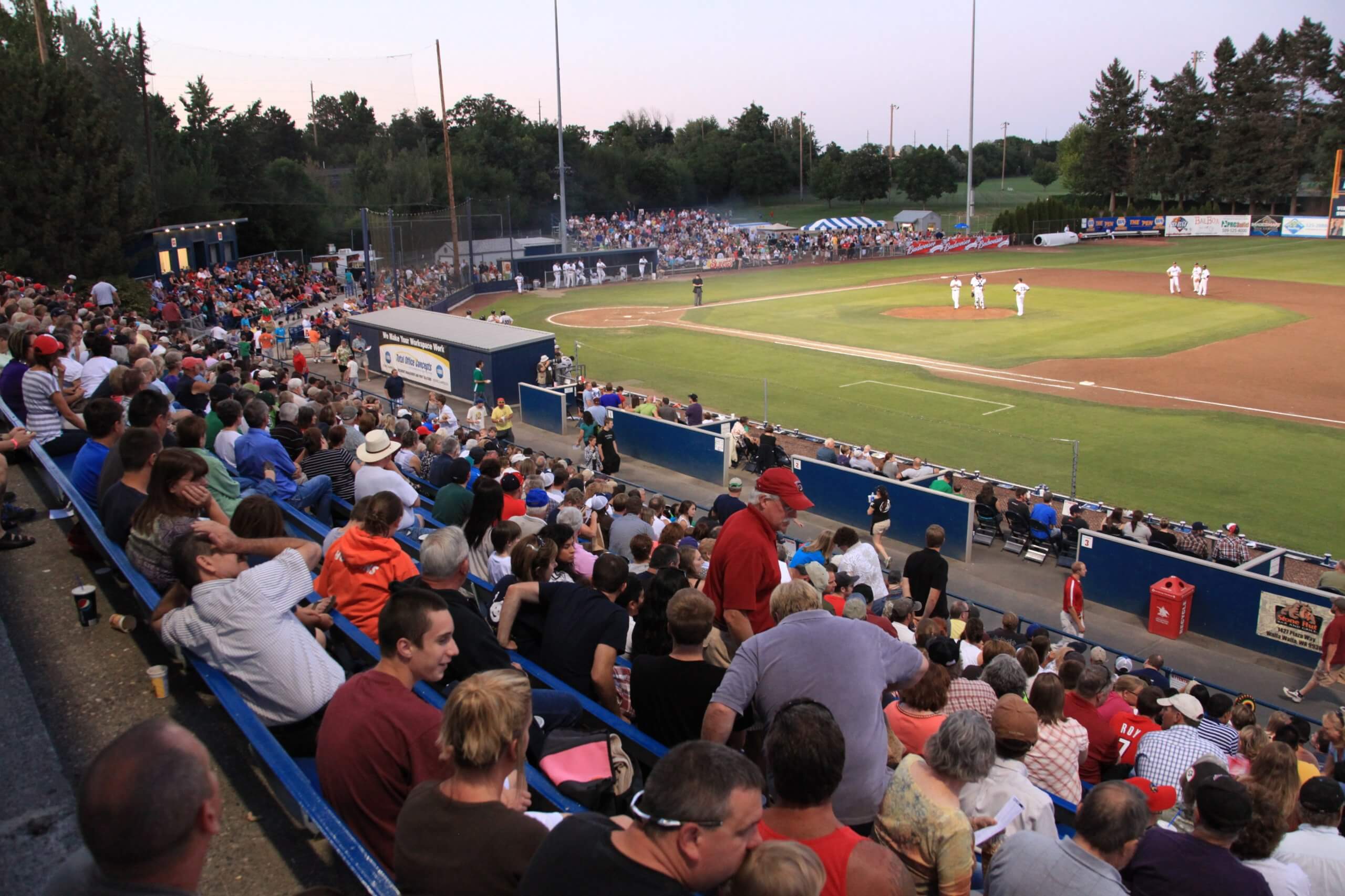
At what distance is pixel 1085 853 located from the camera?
3574mm

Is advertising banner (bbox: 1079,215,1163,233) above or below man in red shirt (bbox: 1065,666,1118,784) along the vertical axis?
above

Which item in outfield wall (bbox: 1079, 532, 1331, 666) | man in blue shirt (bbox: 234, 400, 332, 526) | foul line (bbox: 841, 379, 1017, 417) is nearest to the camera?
man in blue shirt (bbox: 234, 400, 332, 526)

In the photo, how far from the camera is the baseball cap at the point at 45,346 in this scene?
8.51 m

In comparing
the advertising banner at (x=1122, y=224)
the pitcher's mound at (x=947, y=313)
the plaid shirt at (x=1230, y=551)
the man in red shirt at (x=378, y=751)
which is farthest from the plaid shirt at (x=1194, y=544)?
the advertising banner at (x=1122, y=224)

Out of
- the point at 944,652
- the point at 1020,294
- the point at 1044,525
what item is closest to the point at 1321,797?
the point at 944,652

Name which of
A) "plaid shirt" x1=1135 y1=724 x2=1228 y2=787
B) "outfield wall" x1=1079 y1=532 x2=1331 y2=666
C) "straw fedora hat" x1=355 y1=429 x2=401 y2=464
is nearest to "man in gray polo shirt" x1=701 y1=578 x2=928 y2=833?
"plaid shirt" x1=1135 y1=724 x2=1228 y2=787

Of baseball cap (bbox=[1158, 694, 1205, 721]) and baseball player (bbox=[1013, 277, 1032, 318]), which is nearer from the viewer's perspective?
baseball cap (bbox=[1158, 694, 1205, 721])

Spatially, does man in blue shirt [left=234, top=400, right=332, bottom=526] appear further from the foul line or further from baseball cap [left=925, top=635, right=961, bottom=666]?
the foul line

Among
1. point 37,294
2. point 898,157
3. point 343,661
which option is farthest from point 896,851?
point 898,157

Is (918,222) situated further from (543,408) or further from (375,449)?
(375,449)

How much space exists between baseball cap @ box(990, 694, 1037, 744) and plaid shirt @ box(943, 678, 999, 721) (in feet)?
3.76

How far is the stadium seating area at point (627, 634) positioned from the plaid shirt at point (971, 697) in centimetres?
1

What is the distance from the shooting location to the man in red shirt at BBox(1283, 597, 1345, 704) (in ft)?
36.2

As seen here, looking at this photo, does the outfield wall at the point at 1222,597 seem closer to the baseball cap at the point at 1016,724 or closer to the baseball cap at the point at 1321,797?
the baseball cap at the point at 1321,797
